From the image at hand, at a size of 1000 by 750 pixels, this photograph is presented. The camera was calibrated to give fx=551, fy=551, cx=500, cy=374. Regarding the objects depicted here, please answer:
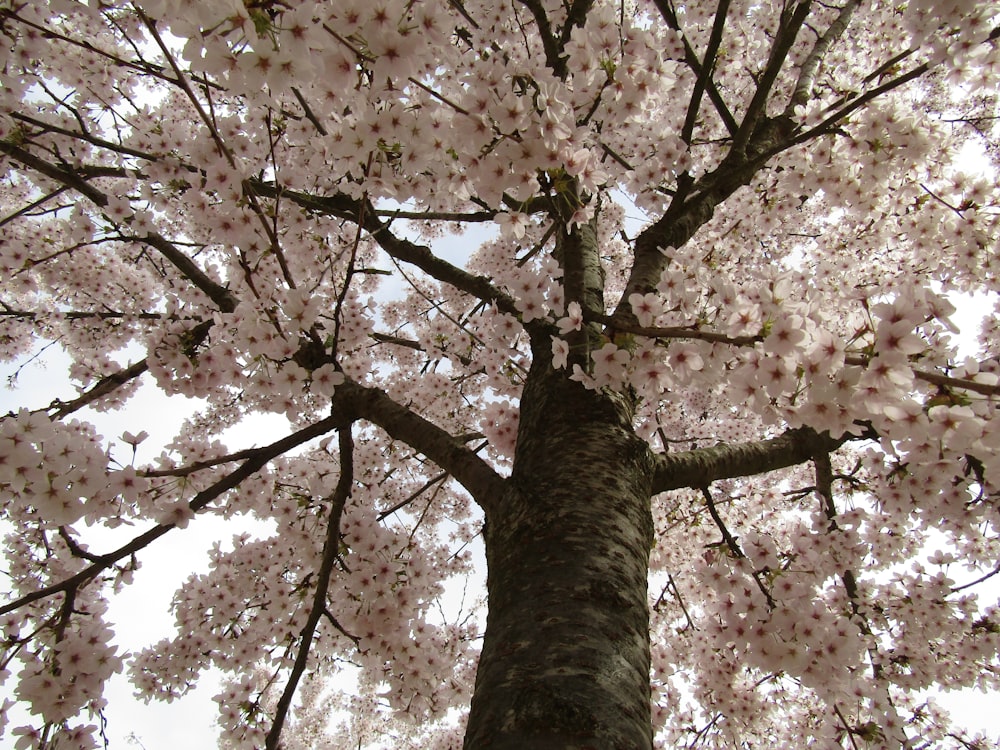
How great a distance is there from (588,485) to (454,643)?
4.09 metres

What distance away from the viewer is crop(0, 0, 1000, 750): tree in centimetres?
155

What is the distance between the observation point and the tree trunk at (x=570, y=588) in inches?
55.0

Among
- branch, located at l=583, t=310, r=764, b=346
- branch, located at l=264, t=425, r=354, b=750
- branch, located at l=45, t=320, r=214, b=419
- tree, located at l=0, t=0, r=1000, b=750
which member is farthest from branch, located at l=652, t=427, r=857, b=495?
branch, located at l=45, t=320, r=214, b=419

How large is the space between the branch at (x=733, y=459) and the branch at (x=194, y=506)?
1.71 m

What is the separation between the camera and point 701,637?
464cm

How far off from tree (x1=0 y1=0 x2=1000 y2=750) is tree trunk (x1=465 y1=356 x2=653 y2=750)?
0.01 meters

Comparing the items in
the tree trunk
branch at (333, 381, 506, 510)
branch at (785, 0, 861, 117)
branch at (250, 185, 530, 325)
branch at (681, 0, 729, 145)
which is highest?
branch at (785, 0, 861, 117)

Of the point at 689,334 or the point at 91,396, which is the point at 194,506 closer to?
the point at 91,396

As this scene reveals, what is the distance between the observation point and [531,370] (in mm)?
2955

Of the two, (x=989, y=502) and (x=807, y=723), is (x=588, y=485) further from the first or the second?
(x=807, y=723)

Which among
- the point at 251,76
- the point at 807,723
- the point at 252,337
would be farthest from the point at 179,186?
the point at 807,723

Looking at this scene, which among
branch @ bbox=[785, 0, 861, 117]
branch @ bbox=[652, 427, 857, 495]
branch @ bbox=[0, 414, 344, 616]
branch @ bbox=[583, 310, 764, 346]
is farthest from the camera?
branch @ bbox=[785, 0, 861, 117]

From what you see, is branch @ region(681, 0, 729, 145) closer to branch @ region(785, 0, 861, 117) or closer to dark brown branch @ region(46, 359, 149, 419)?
branch @ region(785, 0, 861, 117)

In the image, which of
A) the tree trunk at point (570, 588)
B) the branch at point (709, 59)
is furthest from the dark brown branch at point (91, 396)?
the branch at point (709, 59)
